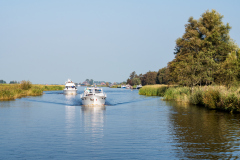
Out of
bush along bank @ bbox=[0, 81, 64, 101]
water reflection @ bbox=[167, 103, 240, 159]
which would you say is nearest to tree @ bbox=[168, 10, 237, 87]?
water reflection @ bbox=[167, 103, 240, 159]

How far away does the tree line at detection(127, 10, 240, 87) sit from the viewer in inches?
2359

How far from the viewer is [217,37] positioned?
6819 cm

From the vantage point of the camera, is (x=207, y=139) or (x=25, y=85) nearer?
(x=207, y=139)

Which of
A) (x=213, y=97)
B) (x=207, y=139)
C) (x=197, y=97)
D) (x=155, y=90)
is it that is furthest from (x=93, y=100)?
(x=155, y=90)

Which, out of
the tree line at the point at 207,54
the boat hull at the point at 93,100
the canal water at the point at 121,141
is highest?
the tree line at the point at 207,54

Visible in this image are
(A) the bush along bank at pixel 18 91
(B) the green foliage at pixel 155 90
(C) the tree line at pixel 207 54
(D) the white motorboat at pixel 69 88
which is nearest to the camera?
(C) the tree line at pixel 207 54

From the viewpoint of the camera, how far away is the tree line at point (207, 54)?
59.9 m

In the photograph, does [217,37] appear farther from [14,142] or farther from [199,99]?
[14,142]

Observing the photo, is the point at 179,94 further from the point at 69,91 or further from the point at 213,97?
the point at 69,91

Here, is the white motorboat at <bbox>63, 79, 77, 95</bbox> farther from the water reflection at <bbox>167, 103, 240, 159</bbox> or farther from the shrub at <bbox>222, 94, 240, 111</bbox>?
the water reflection at <bbox>167, 103, 240, 159</bbox>

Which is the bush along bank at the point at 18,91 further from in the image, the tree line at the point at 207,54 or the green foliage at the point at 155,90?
the tree line at the point at 207,54

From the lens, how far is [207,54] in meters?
65.6

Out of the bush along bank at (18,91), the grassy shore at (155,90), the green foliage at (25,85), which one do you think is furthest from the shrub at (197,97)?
the green foliage at (25,85)

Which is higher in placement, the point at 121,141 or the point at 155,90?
the point at 155,90
